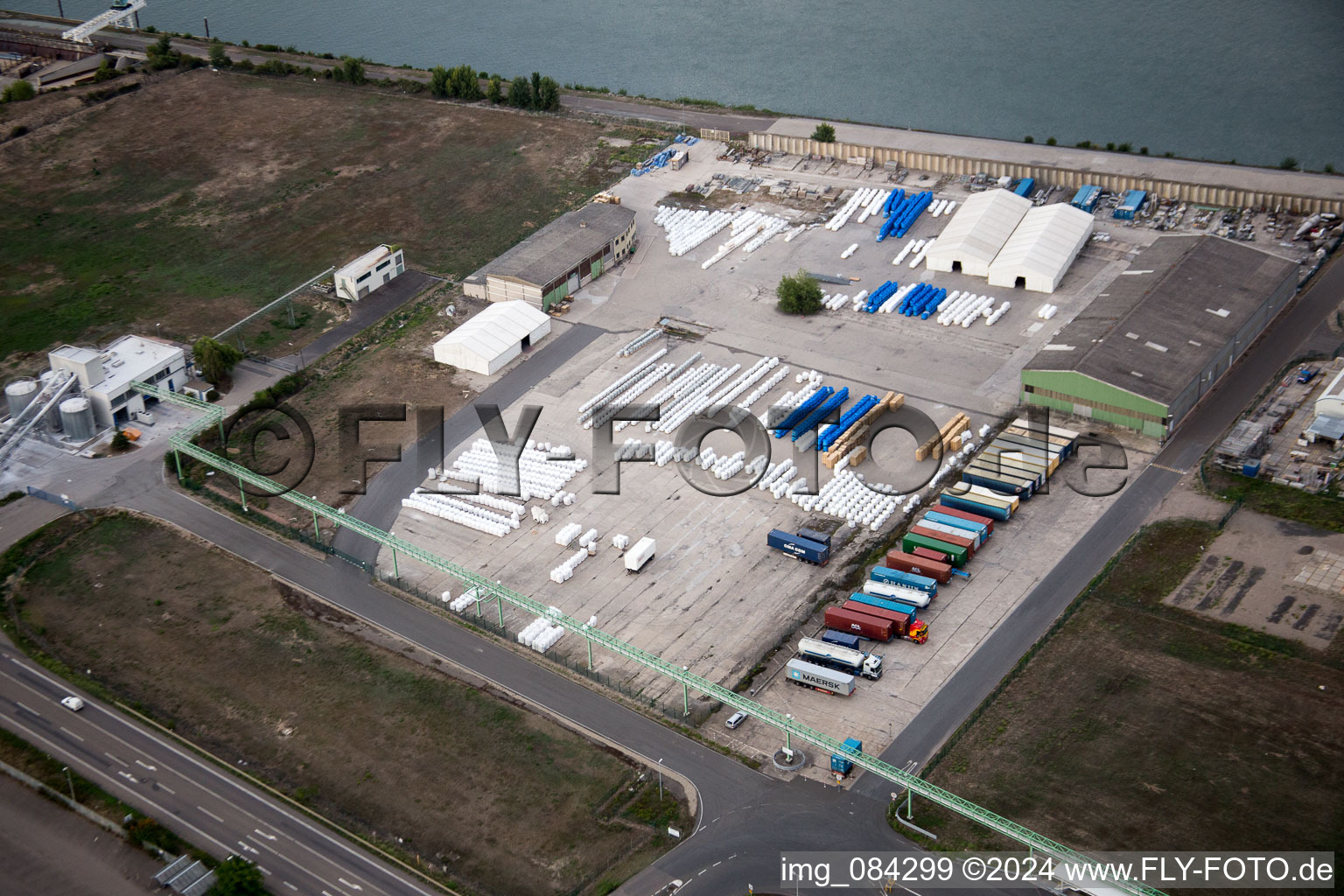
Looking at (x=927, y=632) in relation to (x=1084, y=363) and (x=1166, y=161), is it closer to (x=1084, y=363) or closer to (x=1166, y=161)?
(x=1084, y=363)

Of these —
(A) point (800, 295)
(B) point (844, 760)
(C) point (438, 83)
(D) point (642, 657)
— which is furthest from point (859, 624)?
(C) point (438, 83)

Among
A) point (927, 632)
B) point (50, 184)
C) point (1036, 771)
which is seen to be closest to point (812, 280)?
point (927, 632)

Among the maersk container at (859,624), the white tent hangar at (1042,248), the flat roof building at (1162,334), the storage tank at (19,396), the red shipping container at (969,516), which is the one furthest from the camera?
the white tent hangar at (1042,248)

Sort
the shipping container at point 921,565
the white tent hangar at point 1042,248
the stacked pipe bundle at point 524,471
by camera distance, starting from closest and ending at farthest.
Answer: the shipping container at point 921,565 < the stacked pipe bundle at point 524,471 < the white tent hangar at point 1042,248

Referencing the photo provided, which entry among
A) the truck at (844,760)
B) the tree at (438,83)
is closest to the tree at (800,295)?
Answer: the truck at (844,760)

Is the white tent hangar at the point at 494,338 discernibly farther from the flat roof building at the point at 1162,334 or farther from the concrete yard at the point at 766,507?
the flat roof building at the point at 1162,334

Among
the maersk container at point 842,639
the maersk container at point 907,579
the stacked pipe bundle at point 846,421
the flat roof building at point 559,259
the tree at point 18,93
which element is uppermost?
the tree at point 18,93

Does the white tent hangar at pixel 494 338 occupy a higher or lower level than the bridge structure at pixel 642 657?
higher

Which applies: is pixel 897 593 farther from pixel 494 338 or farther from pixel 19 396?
pixel 19 396

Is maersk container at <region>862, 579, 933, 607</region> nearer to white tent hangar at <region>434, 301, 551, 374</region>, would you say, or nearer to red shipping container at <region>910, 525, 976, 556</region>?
red shipping container at <region>910, 525, 976, 556</region>
